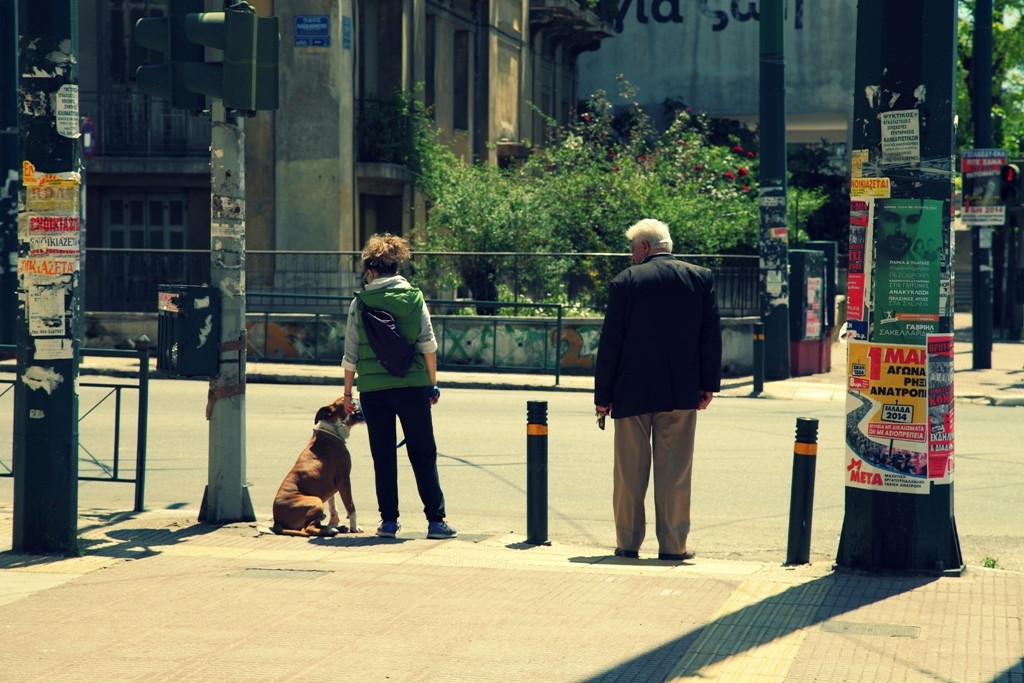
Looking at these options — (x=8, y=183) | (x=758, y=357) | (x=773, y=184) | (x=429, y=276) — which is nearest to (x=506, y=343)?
(x=429, y=276)

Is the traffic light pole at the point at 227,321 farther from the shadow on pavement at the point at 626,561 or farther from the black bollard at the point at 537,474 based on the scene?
the shadow on pavement at the point at 626,561

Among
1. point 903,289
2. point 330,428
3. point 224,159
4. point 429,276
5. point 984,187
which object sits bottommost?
point 330,428

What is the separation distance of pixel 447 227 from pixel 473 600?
15252 mm

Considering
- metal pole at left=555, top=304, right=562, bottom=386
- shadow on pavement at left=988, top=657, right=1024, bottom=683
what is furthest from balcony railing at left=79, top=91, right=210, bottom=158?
shadow on pavement at left=988, top=657, right=1024, bottom=683

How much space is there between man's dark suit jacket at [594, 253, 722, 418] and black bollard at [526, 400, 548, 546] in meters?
0.52

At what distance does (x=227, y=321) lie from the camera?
24.9ft

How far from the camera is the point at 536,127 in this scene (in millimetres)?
31859

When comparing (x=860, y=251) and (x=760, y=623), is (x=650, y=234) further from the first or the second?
(x=760, y=623)

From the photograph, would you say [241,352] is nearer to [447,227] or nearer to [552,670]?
[552,670]

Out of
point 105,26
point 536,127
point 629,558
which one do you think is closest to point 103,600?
point 629,558

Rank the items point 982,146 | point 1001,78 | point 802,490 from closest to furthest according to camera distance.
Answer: point 802,490 < point 982,146 < point 1001,78

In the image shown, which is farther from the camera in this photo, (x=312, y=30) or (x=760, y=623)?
(x=312, y=30)

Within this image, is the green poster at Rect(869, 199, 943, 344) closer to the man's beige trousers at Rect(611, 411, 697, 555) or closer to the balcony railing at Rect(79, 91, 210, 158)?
the man's beige trousers at Rect(611, 411, 697, 555)

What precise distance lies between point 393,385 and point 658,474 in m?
1.62
